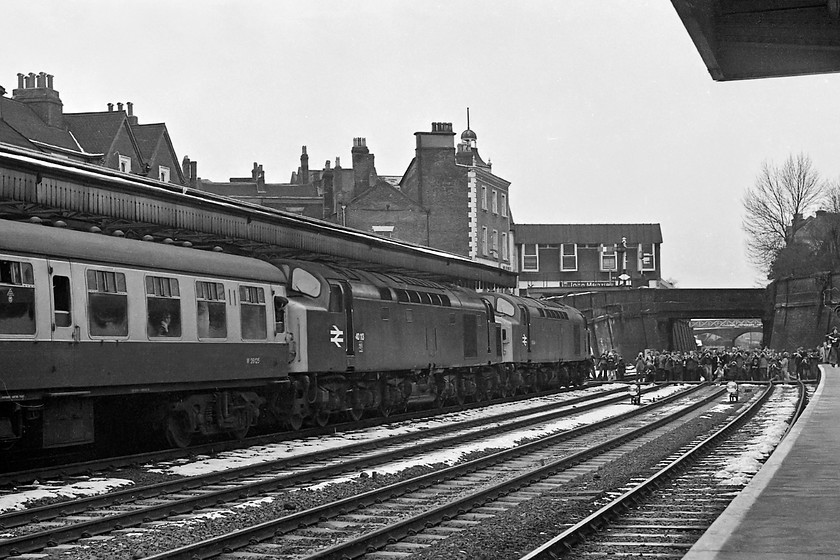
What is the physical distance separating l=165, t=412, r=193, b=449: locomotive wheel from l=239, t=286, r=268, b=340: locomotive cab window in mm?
1974

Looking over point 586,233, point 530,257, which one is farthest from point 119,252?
point 586,233

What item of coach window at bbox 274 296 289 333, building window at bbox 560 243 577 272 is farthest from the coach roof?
building window at bbox 560 243 577 272

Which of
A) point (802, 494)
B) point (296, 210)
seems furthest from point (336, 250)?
point (296, 210)

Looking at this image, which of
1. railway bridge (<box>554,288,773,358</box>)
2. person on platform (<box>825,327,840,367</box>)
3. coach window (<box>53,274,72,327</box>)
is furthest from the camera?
railway bridge (<box>554,288,773,358</box>)

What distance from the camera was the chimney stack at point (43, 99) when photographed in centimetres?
4644

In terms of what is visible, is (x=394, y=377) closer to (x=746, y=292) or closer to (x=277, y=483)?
(x=277, y=483)

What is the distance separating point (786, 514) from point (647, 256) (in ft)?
315

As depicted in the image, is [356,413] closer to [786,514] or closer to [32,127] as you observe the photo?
[786,514]

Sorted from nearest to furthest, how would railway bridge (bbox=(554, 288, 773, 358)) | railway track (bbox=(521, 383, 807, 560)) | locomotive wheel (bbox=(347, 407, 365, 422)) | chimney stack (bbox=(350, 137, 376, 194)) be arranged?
1. railway track (bbox=(521, 383, 807, 560))
2. locomotive wheel (bbox=(347, 407, 365, 422))
3. chimney stack (bbox=(350, 137, 376, 194))
4. railway bridge (bbox=(554, 288, 773, 358))

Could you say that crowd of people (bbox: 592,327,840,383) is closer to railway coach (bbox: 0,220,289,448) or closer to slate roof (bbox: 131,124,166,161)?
slate roof (bbox: 131,124,166,161)

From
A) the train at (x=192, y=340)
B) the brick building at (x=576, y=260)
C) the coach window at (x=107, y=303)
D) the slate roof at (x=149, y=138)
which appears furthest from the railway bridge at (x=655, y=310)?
the coach window at (x=107, y=303)

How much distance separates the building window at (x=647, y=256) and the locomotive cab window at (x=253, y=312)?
8627 centimetres

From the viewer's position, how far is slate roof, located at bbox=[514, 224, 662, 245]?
328 feet

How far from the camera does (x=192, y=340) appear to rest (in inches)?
732
